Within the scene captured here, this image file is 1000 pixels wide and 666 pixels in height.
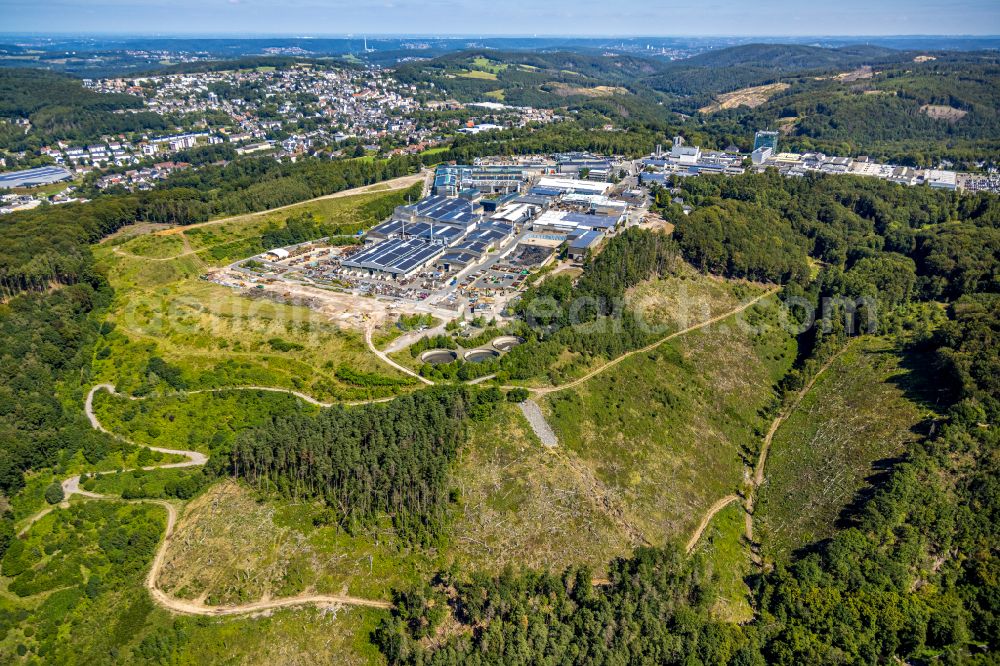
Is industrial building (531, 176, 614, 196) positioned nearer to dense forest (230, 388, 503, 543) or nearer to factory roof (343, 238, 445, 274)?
factory roof (343, 238, 445, 274)

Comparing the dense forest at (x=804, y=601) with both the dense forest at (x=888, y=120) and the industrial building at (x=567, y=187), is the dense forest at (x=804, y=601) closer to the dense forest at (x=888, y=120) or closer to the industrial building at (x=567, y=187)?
the industrial building at (x=567, y=187)

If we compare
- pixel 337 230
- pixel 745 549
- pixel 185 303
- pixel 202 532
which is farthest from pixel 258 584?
pixel 337 230

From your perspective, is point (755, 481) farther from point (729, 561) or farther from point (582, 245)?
point (582, 245)

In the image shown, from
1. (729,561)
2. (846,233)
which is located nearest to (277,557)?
(729,561)

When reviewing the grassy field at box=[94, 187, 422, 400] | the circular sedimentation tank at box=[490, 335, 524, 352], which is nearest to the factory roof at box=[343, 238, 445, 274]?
the grassy field at box=[94, 187, 422, 400]

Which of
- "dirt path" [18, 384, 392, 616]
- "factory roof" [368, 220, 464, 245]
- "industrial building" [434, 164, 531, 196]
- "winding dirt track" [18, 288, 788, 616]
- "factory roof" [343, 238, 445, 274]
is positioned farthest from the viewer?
"industrial building" [434, 164, 531, 196]
